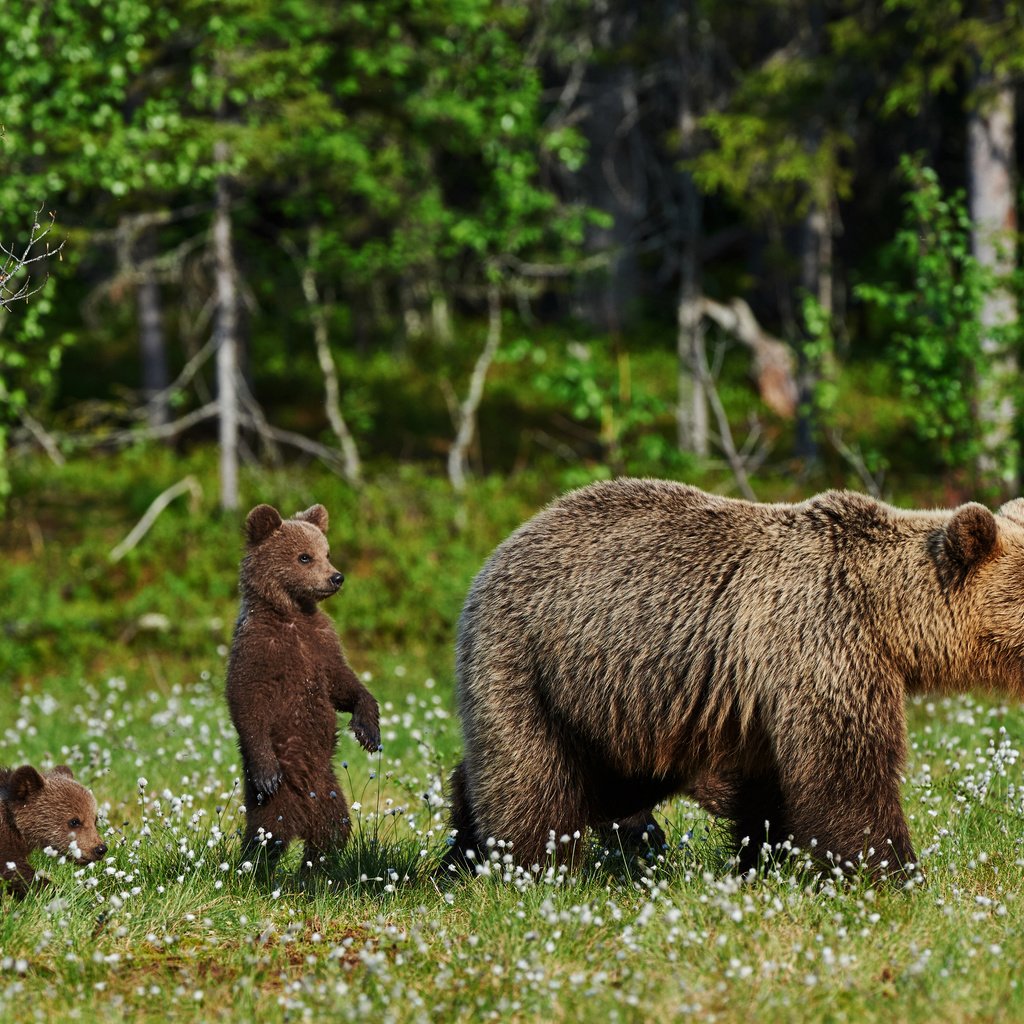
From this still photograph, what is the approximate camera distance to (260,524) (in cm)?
648

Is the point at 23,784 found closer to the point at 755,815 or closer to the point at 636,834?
the point at 636,834

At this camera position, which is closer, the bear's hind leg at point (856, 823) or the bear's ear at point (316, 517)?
the bear's hind leg at point (856, 823)

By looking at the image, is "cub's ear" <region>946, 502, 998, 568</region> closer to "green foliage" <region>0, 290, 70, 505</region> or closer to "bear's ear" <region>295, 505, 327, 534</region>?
"bear's ear" <region>295, 505, 327, 534</region>

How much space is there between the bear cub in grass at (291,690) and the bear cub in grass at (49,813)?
70 cm

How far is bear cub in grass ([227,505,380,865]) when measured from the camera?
6.30 m

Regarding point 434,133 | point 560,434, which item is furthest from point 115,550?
point 560,434

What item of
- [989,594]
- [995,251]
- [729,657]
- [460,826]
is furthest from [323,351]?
[989,594]

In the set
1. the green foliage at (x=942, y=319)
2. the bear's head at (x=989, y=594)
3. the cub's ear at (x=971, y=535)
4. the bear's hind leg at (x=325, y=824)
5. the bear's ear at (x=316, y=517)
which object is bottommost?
the bear's hind leg at (x=325, y=824)

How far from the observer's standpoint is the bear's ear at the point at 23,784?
19.8ft

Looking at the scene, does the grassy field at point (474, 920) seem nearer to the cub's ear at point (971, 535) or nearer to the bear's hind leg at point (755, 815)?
the bear's hind leg at point (755, 815)

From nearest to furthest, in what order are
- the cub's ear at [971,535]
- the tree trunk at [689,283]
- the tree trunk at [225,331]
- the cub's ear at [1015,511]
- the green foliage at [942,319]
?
the cub's ear at [971,535] < the cub's ear at [1015,511] < the green foliage at [942,319] < the tree trunk at [225,331] < the tree trunk at [689,283]

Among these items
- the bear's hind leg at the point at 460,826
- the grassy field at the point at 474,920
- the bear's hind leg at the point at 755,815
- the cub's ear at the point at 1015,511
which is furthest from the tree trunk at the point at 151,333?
the cub's ear at the point at 1015,511

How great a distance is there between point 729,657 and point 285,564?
208 centimetres

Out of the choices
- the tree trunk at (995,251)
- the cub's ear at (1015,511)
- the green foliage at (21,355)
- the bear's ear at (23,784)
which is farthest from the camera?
the tree trunk at (995,251)
